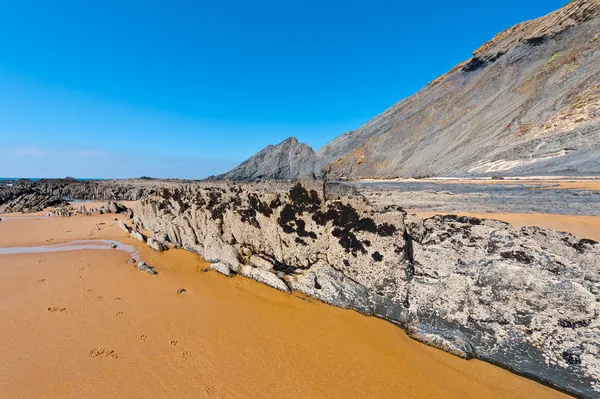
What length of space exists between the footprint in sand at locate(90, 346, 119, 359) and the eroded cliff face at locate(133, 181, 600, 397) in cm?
349

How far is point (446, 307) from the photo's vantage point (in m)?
5.00

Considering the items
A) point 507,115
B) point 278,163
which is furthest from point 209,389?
point 278,163

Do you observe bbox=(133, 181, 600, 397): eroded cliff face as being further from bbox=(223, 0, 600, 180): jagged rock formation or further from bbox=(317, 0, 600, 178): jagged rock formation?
bbox=(317, 0, 600, 178): jagged rock formation

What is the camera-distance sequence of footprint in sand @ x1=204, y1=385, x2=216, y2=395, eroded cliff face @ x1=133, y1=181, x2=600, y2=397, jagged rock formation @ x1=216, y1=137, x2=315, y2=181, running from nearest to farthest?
footprint in sand @ x1=204, y1=385, x2=216, y2=395, eroded cliff face @ x1=133, y1=181, x2=600, y2=397, jagged rock formation @ x1=216, y1=137, x2=315, y2=181

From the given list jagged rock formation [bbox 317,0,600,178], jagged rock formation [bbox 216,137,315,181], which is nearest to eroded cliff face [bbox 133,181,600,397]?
jagged rock formation [bbox 317,0,600,178]

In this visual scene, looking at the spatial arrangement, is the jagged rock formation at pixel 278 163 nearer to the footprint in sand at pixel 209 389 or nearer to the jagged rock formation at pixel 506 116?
the jagged rock formation at pixel 506 116

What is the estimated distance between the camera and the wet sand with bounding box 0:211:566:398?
13.1 ft

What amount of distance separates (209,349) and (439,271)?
4601 millimetres

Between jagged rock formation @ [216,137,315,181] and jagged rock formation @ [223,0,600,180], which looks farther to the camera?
jagged rock formation @ [216,137,315,181]

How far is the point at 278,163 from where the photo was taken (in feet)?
301

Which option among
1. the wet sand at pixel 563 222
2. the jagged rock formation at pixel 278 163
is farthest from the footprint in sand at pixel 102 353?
the jagged rock formation at pixel 278 163

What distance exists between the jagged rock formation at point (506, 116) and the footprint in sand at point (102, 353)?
39510 mm

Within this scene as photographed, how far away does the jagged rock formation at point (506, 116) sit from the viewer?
33.8m

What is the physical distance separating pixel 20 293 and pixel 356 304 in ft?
29.6
